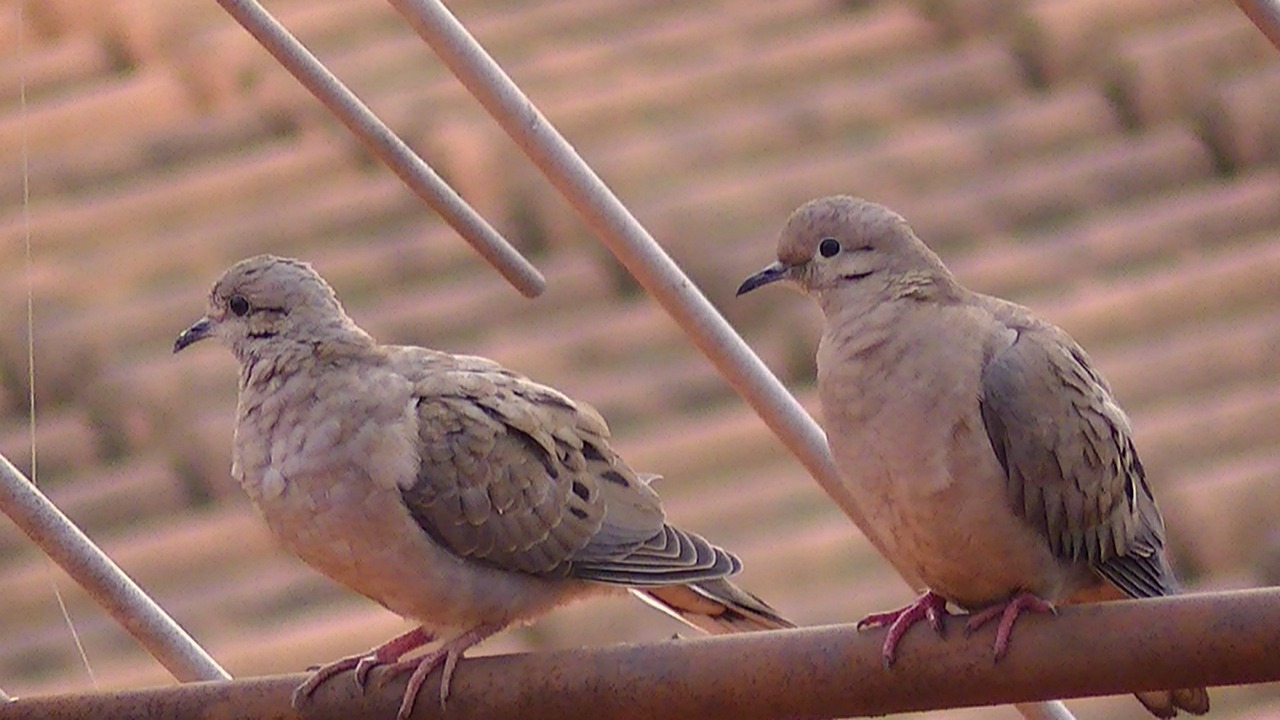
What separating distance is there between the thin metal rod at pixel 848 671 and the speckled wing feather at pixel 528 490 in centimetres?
28

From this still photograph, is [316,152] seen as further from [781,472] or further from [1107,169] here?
[1107,169]

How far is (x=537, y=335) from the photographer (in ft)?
14.2

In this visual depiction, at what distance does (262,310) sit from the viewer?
2732 millimetres

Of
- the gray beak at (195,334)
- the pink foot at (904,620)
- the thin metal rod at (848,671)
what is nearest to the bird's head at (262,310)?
the gray beak at (195,334)

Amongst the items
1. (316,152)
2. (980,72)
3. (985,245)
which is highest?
(316,152)

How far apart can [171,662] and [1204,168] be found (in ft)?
8.48

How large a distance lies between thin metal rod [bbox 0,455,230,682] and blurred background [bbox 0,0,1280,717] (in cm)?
127

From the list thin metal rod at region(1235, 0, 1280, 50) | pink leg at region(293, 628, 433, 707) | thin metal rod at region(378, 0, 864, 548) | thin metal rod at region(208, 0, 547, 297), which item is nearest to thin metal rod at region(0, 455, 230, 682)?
pink leg at region(293, 628, 433, 707)

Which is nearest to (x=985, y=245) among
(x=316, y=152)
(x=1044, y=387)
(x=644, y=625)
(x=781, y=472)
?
(x=781, y=472)

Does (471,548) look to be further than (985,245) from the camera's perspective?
No

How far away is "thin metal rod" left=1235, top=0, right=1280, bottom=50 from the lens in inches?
87.1

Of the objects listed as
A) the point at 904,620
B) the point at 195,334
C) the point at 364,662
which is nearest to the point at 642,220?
the point at 195,334

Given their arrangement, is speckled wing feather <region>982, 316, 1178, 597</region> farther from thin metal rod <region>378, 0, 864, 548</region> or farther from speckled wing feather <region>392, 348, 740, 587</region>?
speckled wing feather <region>392, 348, 740, 587</region>

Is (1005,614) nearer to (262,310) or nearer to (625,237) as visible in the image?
(625,237)
